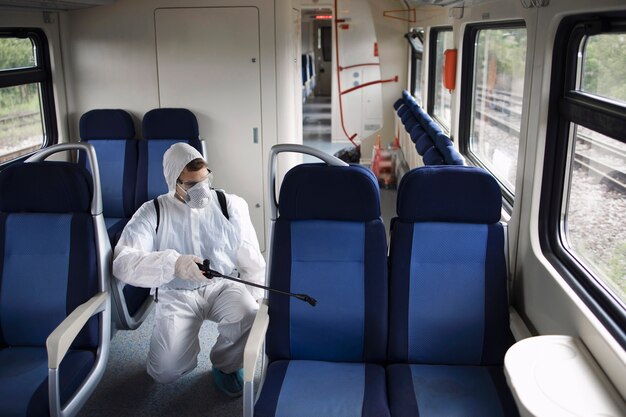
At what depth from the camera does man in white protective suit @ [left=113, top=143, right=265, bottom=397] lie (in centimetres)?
284

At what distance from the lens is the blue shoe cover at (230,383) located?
2.92 m

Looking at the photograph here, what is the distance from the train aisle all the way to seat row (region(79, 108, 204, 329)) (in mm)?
1390

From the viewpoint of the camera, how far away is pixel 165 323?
2854 mm

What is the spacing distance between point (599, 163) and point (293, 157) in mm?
2996

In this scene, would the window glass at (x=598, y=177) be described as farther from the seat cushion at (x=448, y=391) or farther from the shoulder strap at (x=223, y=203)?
the shoulder strap at (x=223, y=203)

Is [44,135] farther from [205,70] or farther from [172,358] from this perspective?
[172,358]

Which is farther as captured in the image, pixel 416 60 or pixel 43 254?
pixel 416 60

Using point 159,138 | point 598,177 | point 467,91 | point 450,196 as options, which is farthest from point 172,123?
point 598,177

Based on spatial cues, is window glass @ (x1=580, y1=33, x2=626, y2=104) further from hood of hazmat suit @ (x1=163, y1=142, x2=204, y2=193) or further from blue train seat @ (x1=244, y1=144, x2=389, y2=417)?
hood of hazmat suit @ (x1=163, y1=142, x2=204, y2=193)

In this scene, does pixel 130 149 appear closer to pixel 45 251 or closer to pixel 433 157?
pixel 45 251

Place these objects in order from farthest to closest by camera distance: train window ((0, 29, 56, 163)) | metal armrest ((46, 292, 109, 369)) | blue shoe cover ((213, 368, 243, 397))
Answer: train window ((0, 29, 56, 163)) < blue shoe cover ((213, 368, 243, 397)) < metal armrest ((46, 292, 109, 369))

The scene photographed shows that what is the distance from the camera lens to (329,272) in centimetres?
244

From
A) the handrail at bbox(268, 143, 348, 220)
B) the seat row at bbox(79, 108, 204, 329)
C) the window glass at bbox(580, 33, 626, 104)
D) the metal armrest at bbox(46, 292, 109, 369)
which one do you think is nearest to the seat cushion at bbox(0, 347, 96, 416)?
the metal armrest at bbox(46, 292, 109, 369)

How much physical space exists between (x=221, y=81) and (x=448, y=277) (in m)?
2.73
